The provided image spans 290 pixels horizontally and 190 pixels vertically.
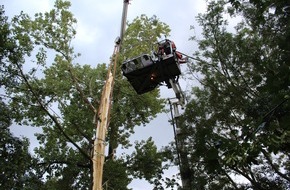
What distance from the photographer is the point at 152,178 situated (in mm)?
13102

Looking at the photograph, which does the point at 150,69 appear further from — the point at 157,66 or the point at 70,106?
the point at 70,106

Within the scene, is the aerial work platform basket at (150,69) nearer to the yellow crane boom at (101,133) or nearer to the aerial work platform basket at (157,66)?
the aerial work platform basket at (157,66)

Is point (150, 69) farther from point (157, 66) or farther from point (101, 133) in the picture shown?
point (101, 133)

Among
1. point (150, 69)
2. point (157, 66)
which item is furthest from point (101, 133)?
point (157, 66)

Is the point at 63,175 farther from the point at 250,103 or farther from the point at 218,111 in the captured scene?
the point at 250,103

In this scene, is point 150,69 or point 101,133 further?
point 150,69

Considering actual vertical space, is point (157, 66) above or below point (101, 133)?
above

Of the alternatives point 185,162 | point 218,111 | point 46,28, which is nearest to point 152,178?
point 218,111

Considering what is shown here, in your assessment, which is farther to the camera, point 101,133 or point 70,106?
point 70,106

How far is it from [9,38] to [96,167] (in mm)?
3462

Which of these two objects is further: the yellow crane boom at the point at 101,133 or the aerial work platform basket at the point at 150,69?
the aerial work platform basket at the point at 150,69

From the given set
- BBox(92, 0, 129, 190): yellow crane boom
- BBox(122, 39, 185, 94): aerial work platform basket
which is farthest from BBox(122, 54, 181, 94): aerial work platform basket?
BBox(92, 0, 129, 190): yellow crane boom

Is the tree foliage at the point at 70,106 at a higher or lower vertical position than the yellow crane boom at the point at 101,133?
higher

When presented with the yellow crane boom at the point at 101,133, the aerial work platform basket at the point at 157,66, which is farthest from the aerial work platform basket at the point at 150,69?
the yellow crane boom at the point at 101,133
